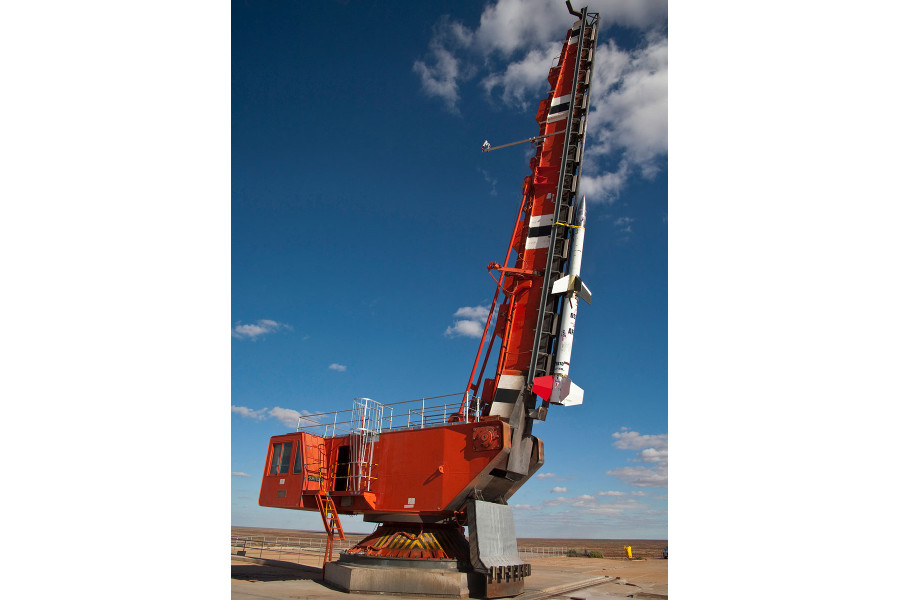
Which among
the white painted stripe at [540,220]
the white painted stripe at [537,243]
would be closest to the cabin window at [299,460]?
the white painted stripe at [537,243]

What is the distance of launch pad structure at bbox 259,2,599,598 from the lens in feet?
47.8

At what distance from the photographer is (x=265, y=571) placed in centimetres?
1995

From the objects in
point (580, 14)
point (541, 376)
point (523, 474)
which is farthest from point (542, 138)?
point (523, 474)

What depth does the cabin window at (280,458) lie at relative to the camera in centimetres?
1741

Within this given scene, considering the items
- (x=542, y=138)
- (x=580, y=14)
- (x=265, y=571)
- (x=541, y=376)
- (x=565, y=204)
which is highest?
(x=580, y=14)

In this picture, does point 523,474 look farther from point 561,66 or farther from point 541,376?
point 561,66

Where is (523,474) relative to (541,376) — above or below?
below

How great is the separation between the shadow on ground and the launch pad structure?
3.99 feet

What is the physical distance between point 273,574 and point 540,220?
14349 mm

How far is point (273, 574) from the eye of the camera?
1881 cm

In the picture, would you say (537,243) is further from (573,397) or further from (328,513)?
(328,513)

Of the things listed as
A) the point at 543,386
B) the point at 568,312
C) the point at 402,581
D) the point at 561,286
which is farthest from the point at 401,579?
the point at 561,286

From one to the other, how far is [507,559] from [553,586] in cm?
241

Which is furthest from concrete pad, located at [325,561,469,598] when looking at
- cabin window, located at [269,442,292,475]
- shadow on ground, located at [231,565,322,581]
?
cabin window, located at [269,442,292,475]
